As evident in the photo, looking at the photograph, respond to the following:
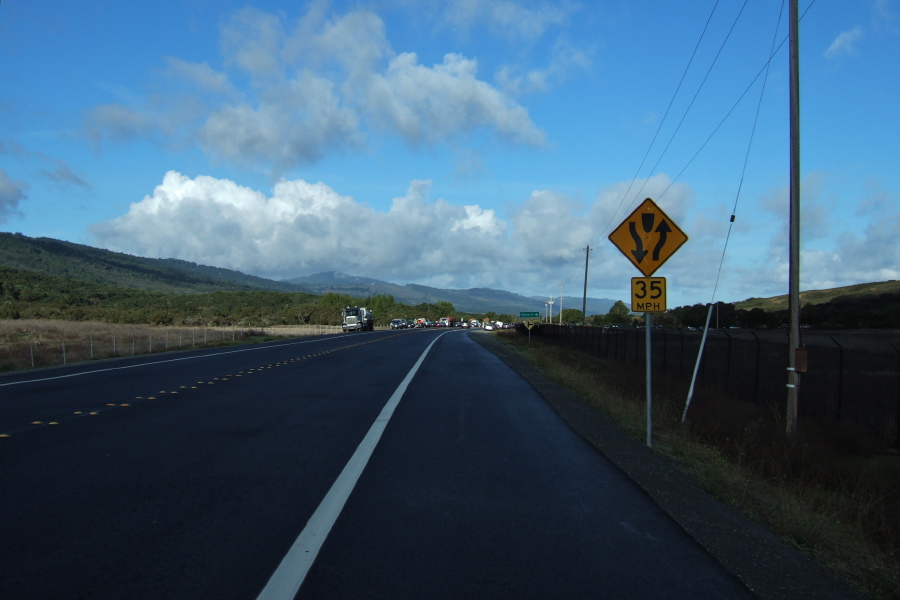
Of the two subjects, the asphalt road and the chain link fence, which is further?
the chain link fence

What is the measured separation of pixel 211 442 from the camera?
9.66 m

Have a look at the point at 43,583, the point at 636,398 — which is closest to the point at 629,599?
the point at 43,583

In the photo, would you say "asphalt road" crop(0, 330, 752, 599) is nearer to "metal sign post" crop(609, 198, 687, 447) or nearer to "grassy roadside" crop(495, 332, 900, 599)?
"grassy roadside" crop(495, 332, 900, 599)

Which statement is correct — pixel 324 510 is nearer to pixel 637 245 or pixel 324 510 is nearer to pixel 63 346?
pixel 637 245

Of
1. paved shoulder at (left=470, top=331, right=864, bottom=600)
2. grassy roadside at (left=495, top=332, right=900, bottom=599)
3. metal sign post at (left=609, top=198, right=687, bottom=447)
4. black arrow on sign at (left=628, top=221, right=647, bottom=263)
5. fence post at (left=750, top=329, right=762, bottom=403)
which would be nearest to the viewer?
paved shoulder at (left=470, top=331, right=864, bottom=600)

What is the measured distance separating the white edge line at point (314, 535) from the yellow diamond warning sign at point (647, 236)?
15.4ft

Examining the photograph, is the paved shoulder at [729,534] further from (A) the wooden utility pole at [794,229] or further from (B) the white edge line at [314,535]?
(A) the wooden utility pole at [794,229]

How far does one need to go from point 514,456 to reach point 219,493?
3.82 metres

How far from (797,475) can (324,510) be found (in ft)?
23.9

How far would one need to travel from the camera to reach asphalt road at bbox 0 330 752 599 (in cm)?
490

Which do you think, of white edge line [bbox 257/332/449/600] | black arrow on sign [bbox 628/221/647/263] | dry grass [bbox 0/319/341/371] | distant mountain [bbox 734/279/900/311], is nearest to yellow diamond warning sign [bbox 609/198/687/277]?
black arrow on sign [bbox 628/221/647/263]

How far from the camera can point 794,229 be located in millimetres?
13953

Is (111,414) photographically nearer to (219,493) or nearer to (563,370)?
(219,493)

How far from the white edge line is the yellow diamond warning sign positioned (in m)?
4.70
